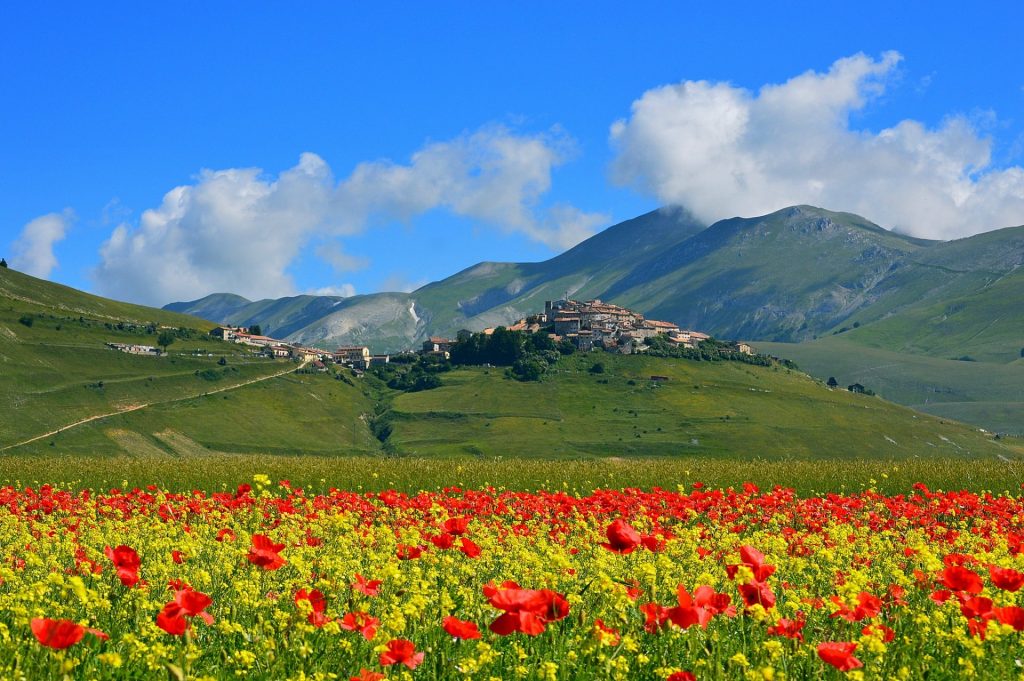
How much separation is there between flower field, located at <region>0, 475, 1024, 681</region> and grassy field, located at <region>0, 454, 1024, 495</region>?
1316 cm

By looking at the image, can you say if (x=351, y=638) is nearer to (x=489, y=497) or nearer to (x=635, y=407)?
(x=489, y=497)

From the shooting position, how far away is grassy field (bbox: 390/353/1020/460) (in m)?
163

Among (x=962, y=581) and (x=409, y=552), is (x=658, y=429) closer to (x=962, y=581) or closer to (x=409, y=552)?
(x=409, y=552)

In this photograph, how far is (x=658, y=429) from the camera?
175500 mm

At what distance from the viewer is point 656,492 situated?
909 inches

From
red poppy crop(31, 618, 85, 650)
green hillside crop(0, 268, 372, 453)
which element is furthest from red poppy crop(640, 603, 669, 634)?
green hillside crop(0, 268, 372, 453)

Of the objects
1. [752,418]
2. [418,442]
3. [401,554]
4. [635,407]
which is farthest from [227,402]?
[401,554]

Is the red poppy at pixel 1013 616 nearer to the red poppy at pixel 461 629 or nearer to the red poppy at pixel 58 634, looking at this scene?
the red poppy at pixel 461 629

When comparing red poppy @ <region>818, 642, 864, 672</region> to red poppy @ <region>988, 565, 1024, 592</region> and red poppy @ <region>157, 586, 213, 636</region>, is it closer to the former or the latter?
red poppy @ <region>988, 565, 1024, 592</region>

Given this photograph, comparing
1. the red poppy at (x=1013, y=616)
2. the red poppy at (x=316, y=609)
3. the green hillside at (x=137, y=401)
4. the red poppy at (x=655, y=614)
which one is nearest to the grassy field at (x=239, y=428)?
the green hillside at (x=137, y=401)

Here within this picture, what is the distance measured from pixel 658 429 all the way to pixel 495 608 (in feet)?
554

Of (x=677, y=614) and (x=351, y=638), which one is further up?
(x=677, y=614)

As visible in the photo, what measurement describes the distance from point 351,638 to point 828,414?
19361cm

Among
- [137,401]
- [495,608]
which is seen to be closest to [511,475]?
[495,608]
